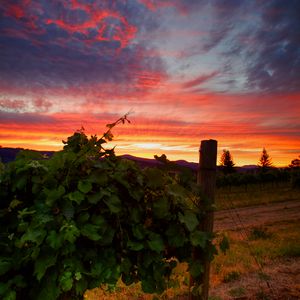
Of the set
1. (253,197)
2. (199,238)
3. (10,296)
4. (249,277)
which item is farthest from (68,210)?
(253,197)

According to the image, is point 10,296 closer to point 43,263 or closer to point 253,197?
point 43,263

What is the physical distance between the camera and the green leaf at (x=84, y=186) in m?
3.01

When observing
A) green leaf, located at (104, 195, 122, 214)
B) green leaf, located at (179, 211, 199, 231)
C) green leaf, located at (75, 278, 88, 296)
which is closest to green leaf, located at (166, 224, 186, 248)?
green leaf, located at (179, 211, 199, 231)

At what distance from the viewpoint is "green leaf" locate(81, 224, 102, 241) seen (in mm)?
2957

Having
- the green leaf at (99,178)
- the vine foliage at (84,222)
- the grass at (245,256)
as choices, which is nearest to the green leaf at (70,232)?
the vine foliage at (84,222)

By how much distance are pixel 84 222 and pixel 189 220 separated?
1.00m

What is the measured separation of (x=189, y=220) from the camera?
11.3ft

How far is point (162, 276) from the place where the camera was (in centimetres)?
354

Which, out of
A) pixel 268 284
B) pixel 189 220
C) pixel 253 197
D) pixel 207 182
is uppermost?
pixel 207 182

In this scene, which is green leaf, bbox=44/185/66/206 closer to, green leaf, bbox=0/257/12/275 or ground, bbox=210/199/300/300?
green leaf, bbox=0/257/12/275

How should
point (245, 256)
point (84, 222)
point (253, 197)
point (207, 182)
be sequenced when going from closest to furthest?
1. point (84, 222)
2. point (207, 182)
3. point (245, 256)
4. point (253, 197)

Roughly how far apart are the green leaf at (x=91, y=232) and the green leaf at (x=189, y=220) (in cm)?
81

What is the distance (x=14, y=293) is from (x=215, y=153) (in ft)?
7.51

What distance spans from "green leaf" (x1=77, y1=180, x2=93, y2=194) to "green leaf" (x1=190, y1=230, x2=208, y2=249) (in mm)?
1158
